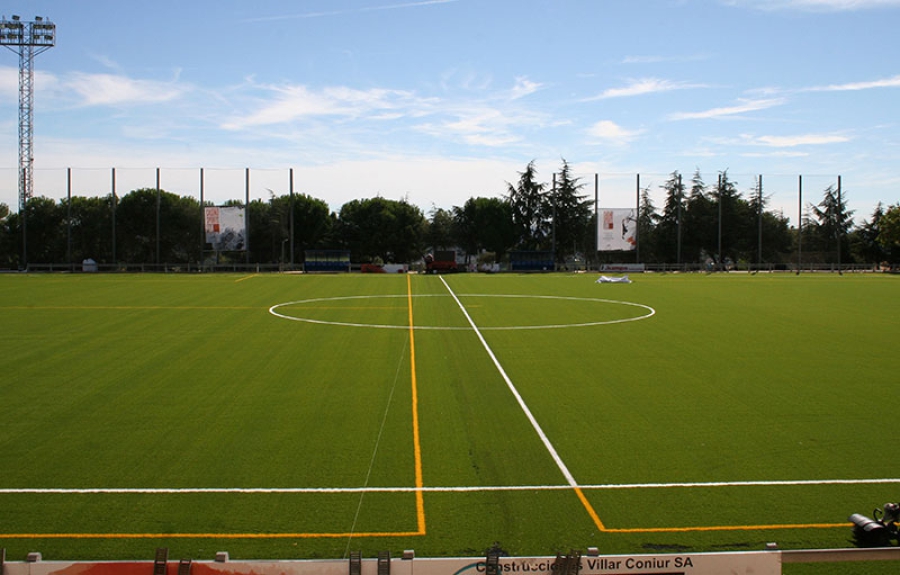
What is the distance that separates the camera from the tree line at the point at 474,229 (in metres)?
94.9

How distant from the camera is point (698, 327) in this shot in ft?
85.0

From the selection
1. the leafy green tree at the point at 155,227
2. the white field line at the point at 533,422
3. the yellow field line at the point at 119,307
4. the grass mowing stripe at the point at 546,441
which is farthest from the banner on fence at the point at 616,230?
the grass mowing stripe at the point at 546,441

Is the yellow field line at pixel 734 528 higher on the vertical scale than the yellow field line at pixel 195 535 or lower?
lower

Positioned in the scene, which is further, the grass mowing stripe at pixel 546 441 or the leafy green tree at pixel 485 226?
the leafy green tree at pixel 485 226

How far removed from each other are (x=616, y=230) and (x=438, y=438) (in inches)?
2955

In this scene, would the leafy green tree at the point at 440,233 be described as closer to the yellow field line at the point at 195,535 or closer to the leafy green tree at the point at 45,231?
the leafy green tree at the point at 45,231

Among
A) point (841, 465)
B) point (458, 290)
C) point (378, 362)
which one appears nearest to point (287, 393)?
point (378, 362)

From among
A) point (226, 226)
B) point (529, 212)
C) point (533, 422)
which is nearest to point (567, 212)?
point (529, 212)

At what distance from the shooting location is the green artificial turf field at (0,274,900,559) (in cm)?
823

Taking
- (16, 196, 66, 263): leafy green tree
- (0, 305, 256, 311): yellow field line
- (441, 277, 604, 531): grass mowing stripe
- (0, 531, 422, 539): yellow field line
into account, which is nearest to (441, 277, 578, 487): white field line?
(441, 277, 604, 531): grass mowing stripe

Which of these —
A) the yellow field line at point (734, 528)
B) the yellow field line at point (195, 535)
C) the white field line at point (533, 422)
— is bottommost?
the yellow field line at point (734, 528)

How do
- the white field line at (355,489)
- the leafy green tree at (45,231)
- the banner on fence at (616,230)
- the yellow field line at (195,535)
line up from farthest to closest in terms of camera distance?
1. the leafy green tree at (45,231)
2. the banner on fence at (616,230)
3. the white field line at (355,489)
4. the yellow field line at (195,535)

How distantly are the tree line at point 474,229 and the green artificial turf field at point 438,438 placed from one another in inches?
2677

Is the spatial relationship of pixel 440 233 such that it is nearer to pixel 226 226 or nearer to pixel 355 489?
pixel 226 226
